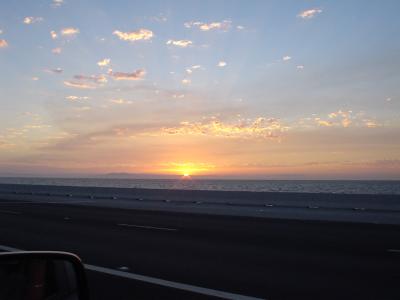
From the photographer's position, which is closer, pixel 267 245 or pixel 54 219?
pixel 267 245

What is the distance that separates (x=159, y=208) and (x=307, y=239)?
16.0 m

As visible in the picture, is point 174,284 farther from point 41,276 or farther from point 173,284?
point 41,276

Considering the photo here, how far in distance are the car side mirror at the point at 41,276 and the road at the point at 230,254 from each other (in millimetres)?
5547

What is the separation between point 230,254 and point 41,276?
32.8 ft

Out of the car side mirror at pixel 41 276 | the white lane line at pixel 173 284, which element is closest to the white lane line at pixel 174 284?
the white lane line at pixel 173 284

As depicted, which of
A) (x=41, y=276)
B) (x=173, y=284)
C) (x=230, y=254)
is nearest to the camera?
(x=41, y=276)

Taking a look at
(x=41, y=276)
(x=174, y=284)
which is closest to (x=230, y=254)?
(x=174, y=284)

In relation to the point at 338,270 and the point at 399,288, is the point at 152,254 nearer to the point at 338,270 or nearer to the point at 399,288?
the point at 338,270

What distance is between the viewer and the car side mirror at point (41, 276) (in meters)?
2.88

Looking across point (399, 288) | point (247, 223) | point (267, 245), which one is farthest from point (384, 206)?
point (399, 288)

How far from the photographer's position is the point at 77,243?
14.8 meters

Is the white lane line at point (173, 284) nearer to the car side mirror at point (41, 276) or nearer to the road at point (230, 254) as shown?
the road at point (230, 254)

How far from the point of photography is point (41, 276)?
3051 mm

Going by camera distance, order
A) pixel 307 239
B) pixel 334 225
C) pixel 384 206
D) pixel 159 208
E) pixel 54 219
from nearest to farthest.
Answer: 1. pixel 307 239
2. pixel 334 225
3. pixel 54 219
4. pixel 384 206
5. pixel 159 208
